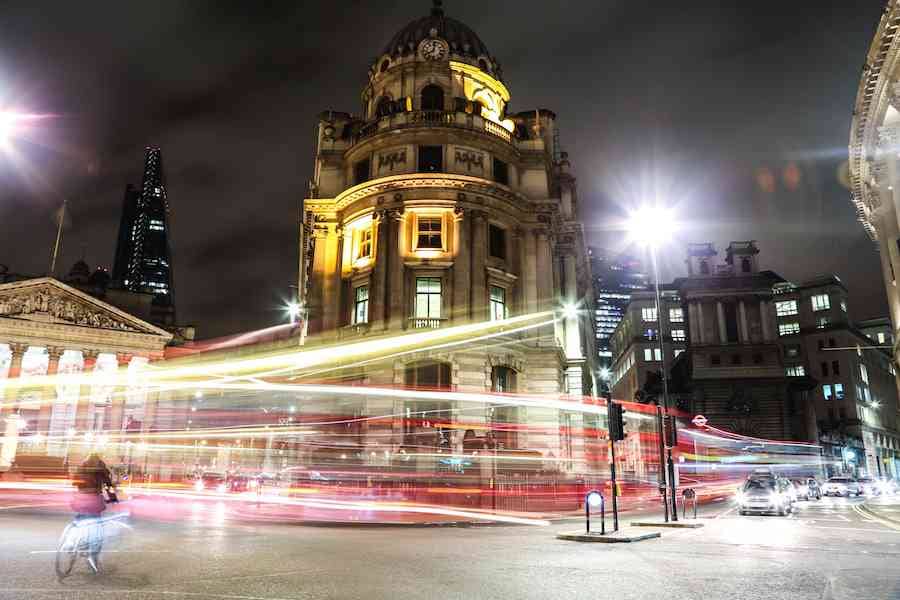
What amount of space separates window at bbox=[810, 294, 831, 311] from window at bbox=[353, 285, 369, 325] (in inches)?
3425

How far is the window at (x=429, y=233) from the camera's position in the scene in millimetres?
39625

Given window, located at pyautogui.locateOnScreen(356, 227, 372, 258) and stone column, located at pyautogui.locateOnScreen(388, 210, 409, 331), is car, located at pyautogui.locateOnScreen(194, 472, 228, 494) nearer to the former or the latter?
stone column, located at pyautogui.locateOnScreen(388, 210, 409, 331)

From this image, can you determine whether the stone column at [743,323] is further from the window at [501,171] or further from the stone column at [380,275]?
the stone column at [380,275]

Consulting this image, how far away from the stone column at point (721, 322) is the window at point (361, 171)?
5546cm

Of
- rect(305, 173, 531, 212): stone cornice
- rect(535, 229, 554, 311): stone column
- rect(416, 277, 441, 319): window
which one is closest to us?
rect(416, 277, 441, 319): window

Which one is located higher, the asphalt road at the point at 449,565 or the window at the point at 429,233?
the window at the point at 429,233

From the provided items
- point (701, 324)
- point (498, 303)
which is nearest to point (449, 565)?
point (498, 303)

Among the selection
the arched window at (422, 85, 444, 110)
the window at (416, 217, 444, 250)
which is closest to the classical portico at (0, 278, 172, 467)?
the window at (416, 217, 444, 250)

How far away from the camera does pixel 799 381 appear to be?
73.7 metres

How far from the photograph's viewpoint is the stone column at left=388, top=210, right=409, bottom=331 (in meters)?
37.0

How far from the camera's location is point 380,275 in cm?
3819

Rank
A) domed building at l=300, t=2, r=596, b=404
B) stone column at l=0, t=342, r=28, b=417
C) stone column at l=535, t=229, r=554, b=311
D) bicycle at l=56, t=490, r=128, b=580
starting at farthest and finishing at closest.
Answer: stone column at l=0, t=342, r=28, b=417
stone column at l=535, t=229, r=554, b=311
domed building at l=300, t=2, r=596, b=404
bicycle at l=56, t=490, r=128, b=580

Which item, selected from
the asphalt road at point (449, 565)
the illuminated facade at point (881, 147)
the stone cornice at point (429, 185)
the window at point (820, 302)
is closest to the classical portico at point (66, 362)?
the stone cornice at point (429, 185)

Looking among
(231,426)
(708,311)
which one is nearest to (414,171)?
(231,426)
